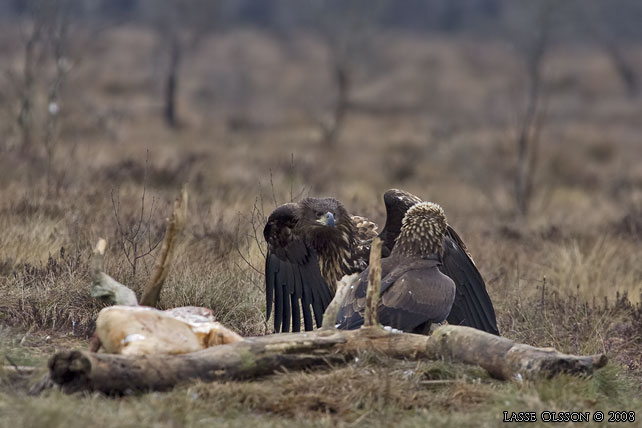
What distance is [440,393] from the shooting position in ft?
15.7

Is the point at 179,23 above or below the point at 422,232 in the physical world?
above

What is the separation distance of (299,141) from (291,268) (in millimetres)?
16543

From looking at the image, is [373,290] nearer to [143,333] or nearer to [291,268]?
[143,333]

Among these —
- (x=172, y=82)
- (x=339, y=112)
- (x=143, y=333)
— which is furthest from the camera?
(x=172, y=82)

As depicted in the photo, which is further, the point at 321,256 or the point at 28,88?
the point at 28,88

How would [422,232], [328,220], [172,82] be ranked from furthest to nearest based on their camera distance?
[172,82] → [328,220] → [422,232]

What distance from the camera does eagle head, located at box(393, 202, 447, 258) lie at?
20.1 feet

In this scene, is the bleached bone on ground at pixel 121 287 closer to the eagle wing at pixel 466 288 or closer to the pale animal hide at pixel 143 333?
the pale animal hide at pixel 143 333

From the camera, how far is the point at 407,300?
5.66m

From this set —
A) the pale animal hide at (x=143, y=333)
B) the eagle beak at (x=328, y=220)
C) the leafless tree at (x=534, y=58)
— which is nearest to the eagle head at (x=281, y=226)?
the eagle beak at (x=328, y=220)

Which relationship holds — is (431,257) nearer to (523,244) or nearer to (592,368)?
(592,368)

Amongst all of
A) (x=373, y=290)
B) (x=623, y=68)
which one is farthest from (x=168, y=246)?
(x=623, y=68)

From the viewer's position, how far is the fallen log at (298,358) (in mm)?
4305

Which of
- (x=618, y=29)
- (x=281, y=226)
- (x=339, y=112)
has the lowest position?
(x=281, y=226)
